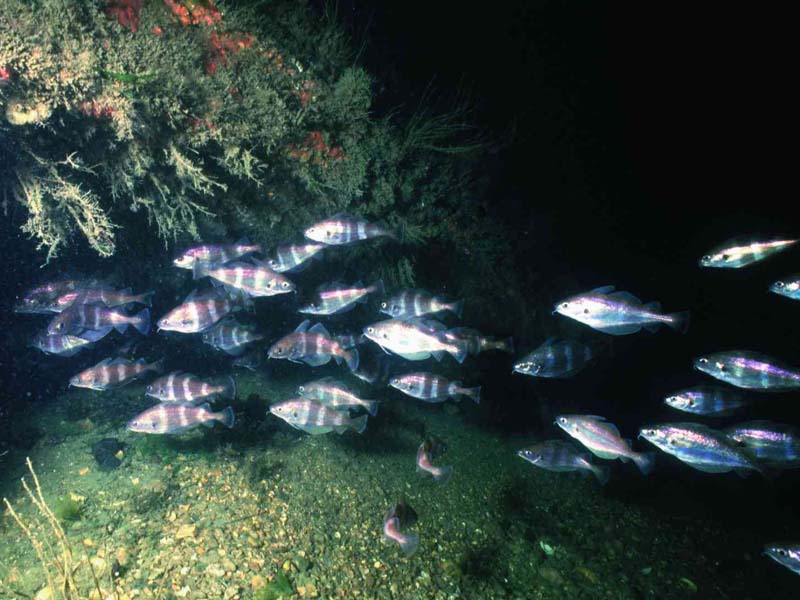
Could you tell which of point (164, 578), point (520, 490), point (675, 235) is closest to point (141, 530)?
point (164, 578)

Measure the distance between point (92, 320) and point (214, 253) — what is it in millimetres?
1965

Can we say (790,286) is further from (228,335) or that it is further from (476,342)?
(228,335)

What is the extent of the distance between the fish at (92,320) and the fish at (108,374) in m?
→ 0.52

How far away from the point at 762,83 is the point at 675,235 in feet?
43.4

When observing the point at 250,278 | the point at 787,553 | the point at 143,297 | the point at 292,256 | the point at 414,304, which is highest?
the point at 292,256

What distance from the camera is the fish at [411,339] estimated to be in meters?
5.08

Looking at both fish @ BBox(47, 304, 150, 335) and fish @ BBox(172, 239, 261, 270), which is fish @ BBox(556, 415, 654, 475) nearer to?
fish @ BBox(172, 239, 261, 270)

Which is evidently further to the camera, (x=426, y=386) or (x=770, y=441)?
(x=426, y=386)

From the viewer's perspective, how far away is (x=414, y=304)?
5703mm

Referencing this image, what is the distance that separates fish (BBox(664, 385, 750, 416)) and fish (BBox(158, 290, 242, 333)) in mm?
5791

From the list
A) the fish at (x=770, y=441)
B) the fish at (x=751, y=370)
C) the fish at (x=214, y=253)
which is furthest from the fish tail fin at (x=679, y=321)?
the fish at (x=214, y=253)

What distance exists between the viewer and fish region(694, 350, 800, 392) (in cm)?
483

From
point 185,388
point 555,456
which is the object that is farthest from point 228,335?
point 555,456

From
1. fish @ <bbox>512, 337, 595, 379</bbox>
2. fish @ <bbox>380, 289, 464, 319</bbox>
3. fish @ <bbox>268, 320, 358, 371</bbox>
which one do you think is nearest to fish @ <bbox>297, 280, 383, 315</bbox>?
fish @ <bbox>268, 320, 358, 371</bbox>
